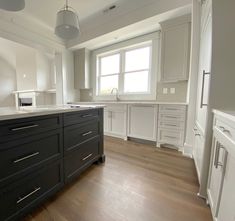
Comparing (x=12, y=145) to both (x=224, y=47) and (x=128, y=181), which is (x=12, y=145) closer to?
(x=128, y=181)

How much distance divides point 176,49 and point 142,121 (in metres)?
1.60

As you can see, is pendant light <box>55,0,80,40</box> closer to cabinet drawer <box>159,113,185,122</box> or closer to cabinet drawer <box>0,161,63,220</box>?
cabinet drawer <box>0,161,63,220</box>

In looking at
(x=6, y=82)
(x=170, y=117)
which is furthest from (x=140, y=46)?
(x=6, y=82)

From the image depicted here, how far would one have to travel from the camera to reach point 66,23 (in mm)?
1654

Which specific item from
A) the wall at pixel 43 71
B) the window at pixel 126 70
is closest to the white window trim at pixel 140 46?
the window at pixel 126 70

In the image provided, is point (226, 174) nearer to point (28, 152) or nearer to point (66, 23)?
point (28, 152)

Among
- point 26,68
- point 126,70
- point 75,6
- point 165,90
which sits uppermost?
point 75,6

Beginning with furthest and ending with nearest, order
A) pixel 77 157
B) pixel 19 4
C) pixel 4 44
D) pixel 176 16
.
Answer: pixel 4 44 < pixel 176 16 < pixel 77 157 < pixel 19 4

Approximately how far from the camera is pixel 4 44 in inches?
198

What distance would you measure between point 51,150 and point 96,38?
3.17 meters

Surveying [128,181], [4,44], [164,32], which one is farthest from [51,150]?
[4,44]

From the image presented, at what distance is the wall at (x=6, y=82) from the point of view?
588cm

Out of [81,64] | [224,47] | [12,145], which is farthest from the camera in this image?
[81,64]

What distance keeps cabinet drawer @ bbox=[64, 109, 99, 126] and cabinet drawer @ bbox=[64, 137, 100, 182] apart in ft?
1.05
